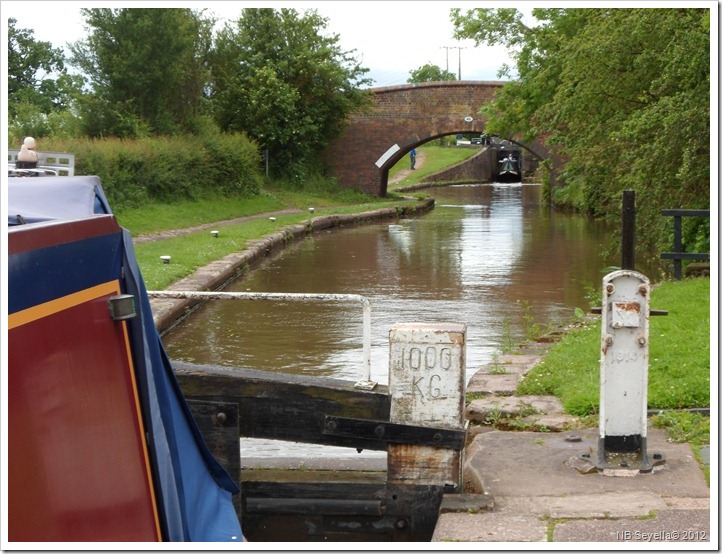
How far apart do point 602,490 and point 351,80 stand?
28683 mm

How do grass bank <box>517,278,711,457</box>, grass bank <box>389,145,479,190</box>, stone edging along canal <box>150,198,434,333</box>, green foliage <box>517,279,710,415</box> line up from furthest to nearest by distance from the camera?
grass bank <box>389,145,479,190</box>, stone edging along canal <box>150,198,434,333</box>, green foliage <box>517,279,710,415</box>, grass bank <box>517,278,711,457</box>

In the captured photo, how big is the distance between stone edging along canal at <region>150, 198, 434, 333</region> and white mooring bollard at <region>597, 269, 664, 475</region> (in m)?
2.87

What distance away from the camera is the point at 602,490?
15.7ft

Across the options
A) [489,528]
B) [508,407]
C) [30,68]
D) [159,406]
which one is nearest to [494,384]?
[508,407]

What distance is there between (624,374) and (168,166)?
20.8 m

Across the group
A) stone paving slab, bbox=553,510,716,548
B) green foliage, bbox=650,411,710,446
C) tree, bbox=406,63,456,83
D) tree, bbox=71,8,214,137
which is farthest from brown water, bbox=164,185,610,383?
tree, bbox=406,63,456,83

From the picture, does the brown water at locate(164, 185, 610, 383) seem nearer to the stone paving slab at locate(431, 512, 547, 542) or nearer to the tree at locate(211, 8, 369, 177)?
the stone paving slab at locate(431, 512, 547, 542)

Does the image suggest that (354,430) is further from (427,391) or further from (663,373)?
(663,373)

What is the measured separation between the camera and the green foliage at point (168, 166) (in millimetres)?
22469

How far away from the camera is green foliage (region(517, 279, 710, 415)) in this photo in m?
6.10

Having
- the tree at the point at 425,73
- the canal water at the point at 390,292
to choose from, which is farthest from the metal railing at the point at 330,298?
the tree at the point at 425,73

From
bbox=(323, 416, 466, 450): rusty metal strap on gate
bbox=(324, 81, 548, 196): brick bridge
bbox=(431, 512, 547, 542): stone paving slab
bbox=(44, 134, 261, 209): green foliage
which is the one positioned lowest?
bbox=(431, 512, 547, 542): stone paving slab

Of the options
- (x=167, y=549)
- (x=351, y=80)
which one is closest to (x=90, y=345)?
(x=167, y=549)

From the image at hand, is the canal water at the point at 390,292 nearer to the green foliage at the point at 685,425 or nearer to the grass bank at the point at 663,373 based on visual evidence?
the grass bank at the point at 663,373
